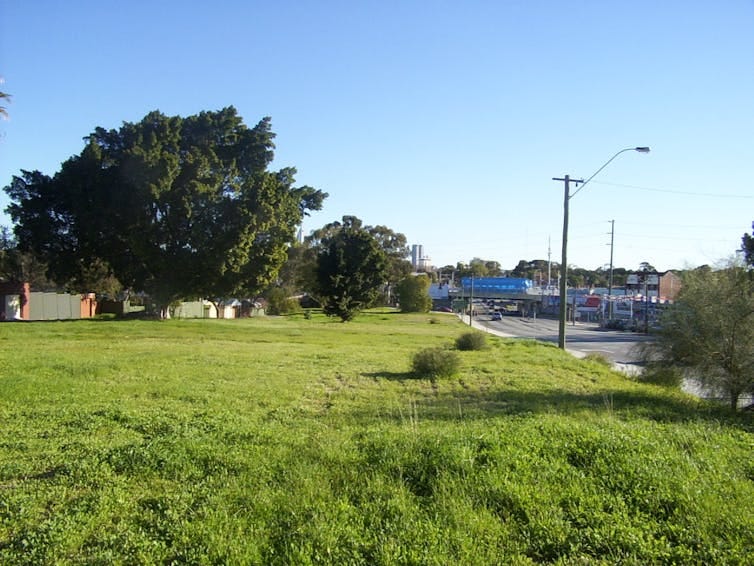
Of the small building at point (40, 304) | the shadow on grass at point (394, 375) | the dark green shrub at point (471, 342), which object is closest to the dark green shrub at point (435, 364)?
the shadow on grass at point (394, 375)

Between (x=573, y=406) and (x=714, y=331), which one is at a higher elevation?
(x=714, y=331)

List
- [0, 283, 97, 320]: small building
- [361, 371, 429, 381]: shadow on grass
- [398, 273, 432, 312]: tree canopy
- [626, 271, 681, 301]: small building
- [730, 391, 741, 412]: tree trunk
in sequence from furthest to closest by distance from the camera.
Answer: [398, 273, 432, 312]: tree canopy → [626, 271, 681, 301]: small building → [0, 283, 97, 320]: small building → [361, 371, 429, 381]: shadow on grass → [730, 391, 741, 412]: tree trunk

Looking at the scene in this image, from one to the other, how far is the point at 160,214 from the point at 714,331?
3625 centimetres

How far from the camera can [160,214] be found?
134 ft

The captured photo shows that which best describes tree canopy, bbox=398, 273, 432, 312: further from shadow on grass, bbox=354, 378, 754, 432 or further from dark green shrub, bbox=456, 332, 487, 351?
shadow on grass, bbox=354, 378, 754, 432

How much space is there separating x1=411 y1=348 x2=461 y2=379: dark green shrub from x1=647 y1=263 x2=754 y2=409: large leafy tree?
20.9ft

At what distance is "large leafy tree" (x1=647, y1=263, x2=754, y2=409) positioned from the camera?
14.6 metres

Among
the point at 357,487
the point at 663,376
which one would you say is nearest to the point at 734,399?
the point at 663,376

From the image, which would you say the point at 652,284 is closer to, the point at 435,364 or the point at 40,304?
the point at 40,304

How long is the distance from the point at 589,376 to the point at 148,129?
1437 inches

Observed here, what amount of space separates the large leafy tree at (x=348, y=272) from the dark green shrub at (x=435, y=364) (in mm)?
38924

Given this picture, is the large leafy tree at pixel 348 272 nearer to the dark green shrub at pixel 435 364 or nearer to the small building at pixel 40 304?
the small building at pixel 40 304

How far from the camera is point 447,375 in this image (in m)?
16.4

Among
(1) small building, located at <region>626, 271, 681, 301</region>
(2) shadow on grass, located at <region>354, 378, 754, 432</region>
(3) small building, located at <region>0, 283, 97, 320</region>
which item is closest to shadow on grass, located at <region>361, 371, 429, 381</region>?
(2) shadow on grass, located at <region>354, 378, 754, 432</region>
